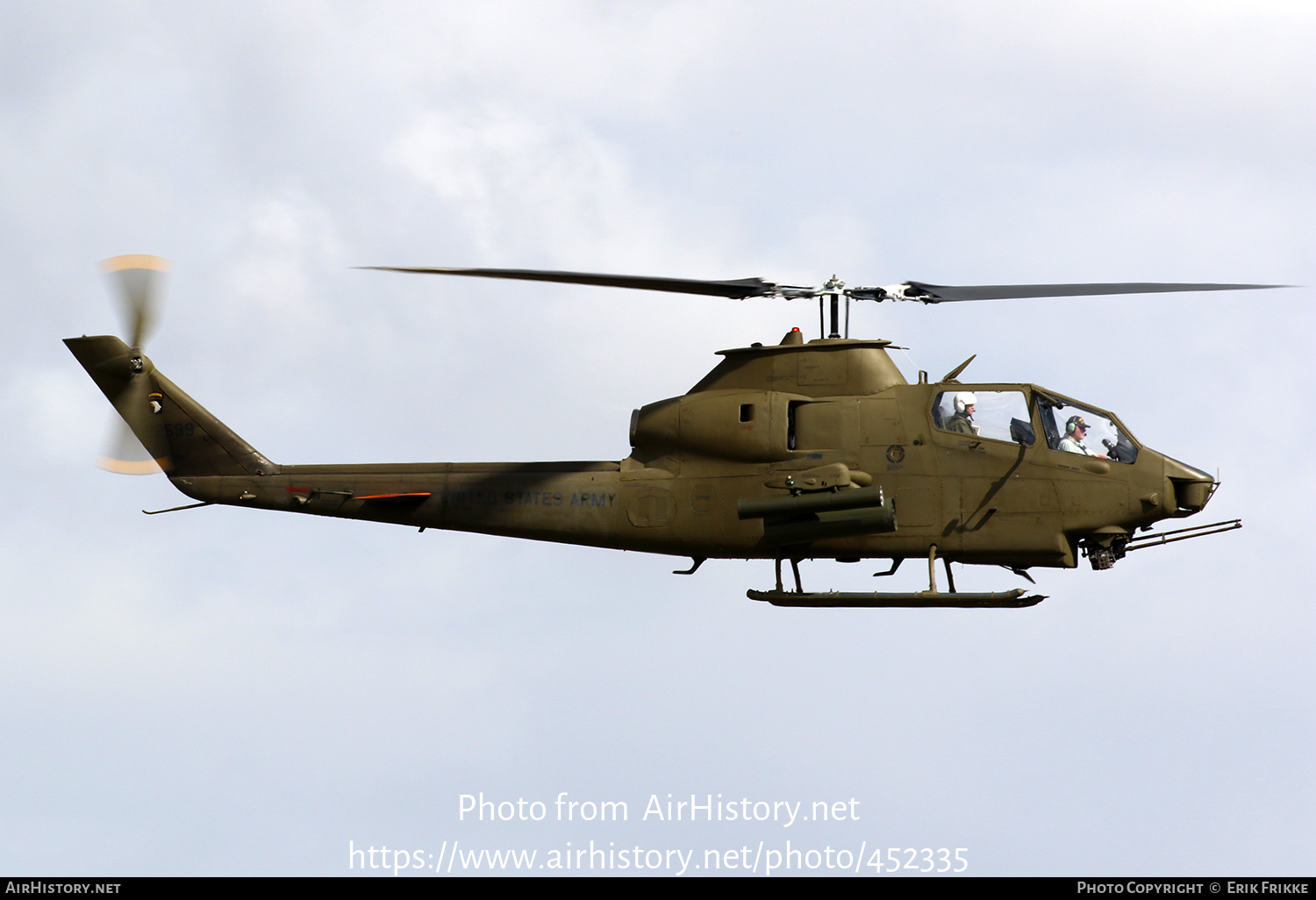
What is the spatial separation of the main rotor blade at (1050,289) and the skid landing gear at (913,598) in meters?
3.65

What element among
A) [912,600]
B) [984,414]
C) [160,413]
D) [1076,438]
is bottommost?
[912,600]

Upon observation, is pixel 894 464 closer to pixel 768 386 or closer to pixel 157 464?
pixel 768 386

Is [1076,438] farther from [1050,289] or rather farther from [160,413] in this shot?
[160,413]

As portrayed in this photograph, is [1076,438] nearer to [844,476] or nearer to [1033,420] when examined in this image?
[1033,420]

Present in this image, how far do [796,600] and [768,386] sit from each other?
3.12 metres

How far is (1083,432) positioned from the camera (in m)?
20.2

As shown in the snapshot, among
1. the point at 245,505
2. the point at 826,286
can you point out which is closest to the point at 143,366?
the point at 245,505

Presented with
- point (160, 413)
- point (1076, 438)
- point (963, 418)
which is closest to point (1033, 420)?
point (1076, 438)

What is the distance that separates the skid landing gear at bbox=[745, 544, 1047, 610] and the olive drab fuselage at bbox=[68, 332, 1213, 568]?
0.58m

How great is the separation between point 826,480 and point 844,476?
262 mm

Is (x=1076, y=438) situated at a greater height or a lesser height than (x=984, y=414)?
lesser

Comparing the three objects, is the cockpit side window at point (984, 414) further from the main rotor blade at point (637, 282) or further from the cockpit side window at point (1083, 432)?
the main rotor blade at point (637, 282)

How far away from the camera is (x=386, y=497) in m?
22.2

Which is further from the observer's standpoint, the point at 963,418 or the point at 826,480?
the point at 963,418
